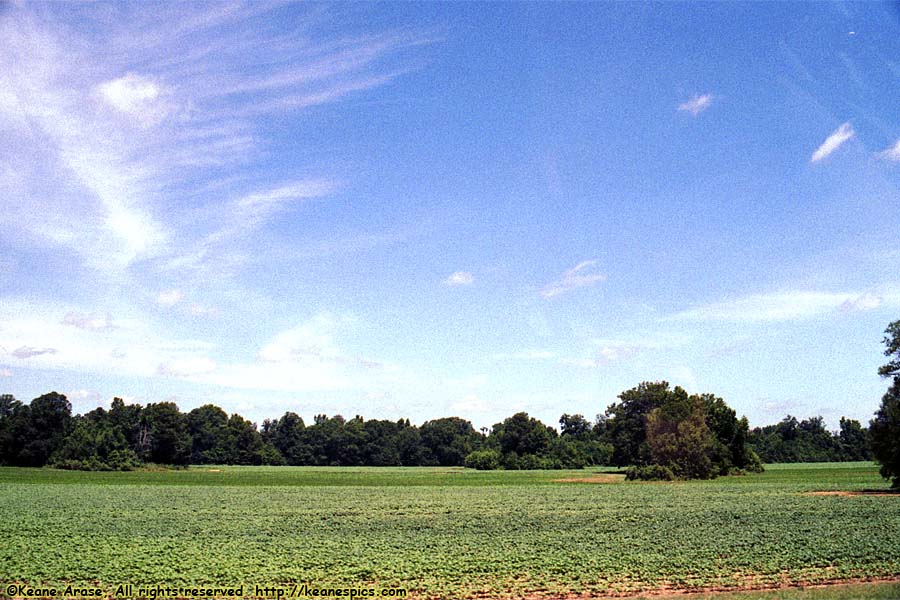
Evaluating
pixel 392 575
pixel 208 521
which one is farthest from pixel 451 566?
pixel 208 521

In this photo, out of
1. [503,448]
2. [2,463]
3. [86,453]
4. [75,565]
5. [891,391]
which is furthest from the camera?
[503,448]

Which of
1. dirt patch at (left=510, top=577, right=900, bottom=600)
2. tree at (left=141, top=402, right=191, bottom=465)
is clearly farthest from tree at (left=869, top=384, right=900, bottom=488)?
tree at (left=141, top=402, right=191, bottom=465)

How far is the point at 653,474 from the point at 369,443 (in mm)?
119211

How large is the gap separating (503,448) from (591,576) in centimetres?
14098

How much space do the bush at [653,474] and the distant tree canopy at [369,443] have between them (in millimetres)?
166

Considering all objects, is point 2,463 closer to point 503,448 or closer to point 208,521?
point 503,448

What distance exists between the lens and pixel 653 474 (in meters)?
93.1

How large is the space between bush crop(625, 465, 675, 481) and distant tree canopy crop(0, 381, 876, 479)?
17 centimetres

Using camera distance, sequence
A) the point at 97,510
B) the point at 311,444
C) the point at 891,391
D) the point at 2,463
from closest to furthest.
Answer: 1. the point at 97,510
2. the point at 891,391
3. the point at 2,463
4. the point at 311,444

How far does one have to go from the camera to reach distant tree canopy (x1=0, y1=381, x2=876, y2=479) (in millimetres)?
98000

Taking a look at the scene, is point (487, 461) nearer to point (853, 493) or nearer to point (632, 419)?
Result: point (632, 419)

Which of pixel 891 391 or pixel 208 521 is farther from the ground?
pixel 891 391

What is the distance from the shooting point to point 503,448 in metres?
160

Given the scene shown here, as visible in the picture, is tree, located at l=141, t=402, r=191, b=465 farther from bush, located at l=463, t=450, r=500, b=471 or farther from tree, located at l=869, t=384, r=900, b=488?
tree, located at l=869, t=384, r=900, b=488
